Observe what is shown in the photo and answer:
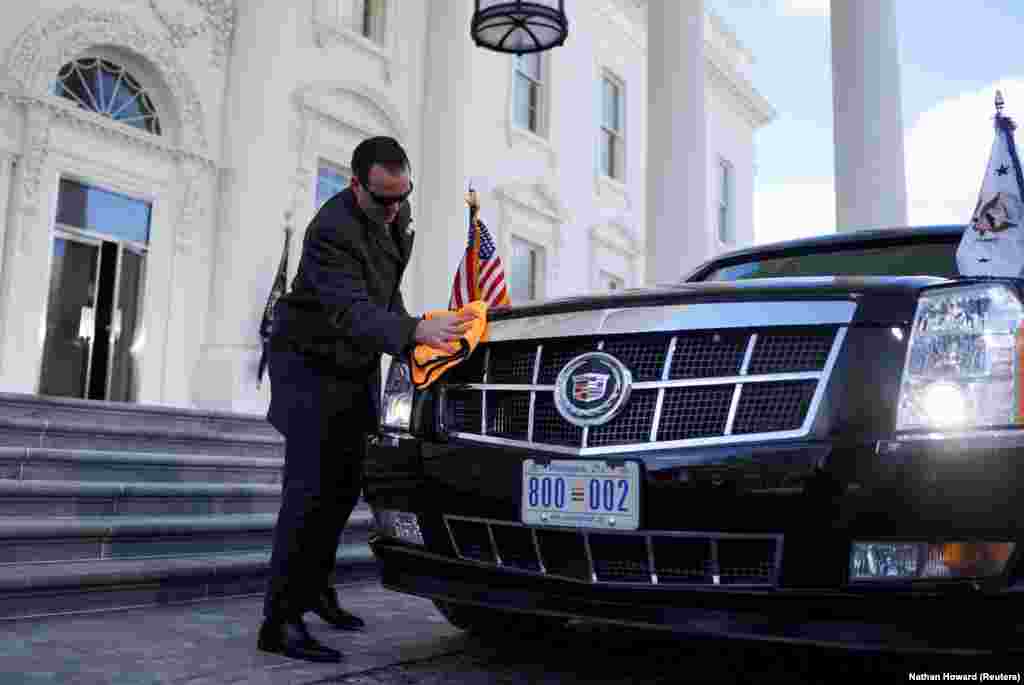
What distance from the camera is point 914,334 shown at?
1.98m

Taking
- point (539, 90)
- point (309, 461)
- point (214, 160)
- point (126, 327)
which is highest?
point (539, 90)

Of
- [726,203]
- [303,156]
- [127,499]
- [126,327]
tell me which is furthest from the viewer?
[726,203]

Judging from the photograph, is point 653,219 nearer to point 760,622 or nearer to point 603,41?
point 603,41

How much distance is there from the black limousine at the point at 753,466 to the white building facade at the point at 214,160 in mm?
7761

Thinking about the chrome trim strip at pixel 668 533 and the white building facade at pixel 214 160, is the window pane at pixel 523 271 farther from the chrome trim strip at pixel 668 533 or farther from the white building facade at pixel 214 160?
the chrome trim strip at pixel 668 533

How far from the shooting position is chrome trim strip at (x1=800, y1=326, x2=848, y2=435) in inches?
77.5

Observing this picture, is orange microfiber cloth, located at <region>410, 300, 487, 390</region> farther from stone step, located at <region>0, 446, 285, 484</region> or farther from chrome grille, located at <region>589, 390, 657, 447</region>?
stone step, located at <region>0, 446, 285, 484</region>

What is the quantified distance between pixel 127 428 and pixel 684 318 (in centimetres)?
432

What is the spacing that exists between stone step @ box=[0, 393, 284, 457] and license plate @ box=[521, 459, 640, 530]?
3.76 metres

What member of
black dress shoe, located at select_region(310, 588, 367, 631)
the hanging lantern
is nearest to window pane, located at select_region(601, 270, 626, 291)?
the hanging lantern

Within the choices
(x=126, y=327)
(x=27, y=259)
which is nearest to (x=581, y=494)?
(x=27, y=259)

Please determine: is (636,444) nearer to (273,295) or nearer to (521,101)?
(273,295)

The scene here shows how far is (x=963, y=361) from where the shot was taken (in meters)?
1.95

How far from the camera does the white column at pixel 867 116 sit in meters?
9.80
